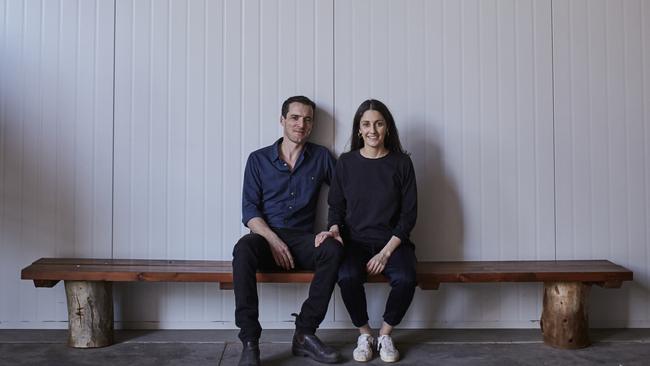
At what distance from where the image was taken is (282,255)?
320cm

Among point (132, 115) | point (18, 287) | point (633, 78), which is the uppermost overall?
point (633, 78)

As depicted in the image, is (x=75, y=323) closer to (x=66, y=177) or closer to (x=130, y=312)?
(x=130, y=312)

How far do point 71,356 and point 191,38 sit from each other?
6.23 ft

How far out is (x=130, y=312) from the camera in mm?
3609

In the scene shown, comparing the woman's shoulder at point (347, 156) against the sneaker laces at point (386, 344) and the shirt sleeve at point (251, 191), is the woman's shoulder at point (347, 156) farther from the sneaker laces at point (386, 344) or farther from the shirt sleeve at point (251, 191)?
the sneaker laces at point (386, 344)

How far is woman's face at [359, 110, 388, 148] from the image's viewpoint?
3.32 m

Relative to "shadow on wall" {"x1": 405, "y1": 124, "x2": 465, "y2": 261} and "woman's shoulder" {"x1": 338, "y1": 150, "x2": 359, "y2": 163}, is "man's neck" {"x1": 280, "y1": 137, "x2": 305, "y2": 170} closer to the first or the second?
"woman's shoulder" {"x1": 338, "y1": 150, "x2": 359, "y2": 163}

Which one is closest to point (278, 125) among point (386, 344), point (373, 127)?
point (373, 127)

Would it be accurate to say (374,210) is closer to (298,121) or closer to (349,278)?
(349,278)

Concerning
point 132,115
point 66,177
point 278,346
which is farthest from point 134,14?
point 278,346

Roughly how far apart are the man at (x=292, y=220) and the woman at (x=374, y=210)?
0.38 ft

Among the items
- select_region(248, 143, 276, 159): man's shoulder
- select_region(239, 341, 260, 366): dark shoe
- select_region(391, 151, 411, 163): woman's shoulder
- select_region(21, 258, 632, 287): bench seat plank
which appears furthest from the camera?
select_region(248, 143, 276, 159): man's shoulder

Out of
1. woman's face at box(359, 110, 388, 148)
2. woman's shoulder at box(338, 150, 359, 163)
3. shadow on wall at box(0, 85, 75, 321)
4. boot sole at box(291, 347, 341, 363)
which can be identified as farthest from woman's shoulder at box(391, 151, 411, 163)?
shadow on wall at box(0, 85, 75, 321)

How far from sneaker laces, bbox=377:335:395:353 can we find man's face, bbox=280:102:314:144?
1.19m
